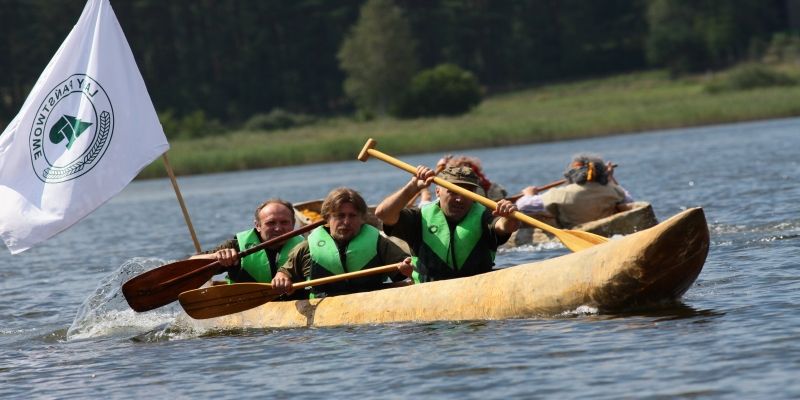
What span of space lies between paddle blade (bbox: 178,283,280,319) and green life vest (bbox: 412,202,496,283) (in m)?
1.29

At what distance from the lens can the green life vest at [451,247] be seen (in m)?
11.6

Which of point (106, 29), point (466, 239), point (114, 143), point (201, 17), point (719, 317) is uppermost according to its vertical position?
point (201, 17)

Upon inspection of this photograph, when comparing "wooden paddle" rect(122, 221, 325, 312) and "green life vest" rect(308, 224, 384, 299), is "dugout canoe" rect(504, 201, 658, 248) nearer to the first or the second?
"green life vest" rect(308, 224, 384, 299)

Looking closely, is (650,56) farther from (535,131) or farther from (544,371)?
(544,371)

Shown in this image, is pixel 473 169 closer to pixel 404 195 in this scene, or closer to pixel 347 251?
pixel 347 251

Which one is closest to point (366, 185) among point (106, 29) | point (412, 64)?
point (106, 29)

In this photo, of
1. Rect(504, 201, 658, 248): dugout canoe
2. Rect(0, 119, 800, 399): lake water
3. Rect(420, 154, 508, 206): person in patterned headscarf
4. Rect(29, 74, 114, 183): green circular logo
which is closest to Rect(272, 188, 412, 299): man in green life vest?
Rect(0, 119, 800, 399): lake water

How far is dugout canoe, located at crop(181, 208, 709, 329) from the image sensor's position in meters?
10.5

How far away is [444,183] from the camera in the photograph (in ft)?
36.7

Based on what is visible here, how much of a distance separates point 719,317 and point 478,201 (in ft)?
6.53

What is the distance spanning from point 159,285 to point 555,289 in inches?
145

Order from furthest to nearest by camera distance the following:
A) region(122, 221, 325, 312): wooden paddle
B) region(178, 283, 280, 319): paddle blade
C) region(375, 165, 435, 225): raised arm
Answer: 1. region(122, 221, 325, 312): wooden paddle
2. region(178, 283, 280, 319): paddle blade
3. region(375, 165, 435, 225): raised arm

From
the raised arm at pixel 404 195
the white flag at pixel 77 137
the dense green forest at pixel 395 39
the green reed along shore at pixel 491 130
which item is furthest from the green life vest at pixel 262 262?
the dense green forest at pixel 395 39

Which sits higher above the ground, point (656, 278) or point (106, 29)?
point (106, 29)
